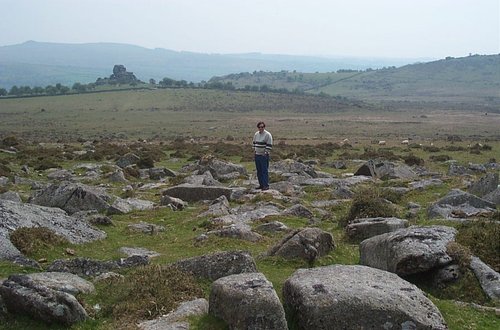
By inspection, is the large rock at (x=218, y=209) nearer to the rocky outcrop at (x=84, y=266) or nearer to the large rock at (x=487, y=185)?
the rocky outcrop at (x=84, y=266)

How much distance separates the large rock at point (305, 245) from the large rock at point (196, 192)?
9.91 meters

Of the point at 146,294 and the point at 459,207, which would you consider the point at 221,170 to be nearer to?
the point at 459,207

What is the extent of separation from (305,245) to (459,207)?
26.4ft

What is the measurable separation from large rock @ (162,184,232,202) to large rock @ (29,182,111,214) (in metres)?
3.84

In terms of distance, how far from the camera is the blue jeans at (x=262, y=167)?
75.5 feet

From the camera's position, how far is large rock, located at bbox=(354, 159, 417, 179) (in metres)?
29.4

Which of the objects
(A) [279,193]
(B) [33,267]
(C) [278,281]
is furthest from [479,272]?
(A) [279,193]

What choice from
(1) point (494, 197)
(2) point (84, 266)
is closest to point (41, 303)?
(2) point (84, 266)

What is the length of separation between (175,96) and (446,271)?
18200 centimetres

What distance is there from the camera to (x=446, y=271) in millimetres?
10812

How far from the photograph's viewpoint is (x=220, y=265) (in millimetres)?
10930

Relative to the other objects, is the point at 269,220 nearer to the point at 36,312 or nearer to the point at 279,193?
the point at 279,193

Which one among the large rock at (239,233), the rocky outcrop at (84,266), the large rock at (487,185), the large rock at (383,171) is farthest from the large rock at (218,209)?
the large rock at (383,171)

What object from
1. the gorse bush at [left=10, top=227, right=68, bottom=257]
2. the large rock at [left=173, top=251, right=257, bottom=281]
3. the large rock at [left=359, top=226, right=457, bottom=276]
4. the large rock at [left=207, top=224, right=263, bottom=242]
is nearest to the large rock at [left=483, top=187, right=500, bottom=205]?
the large rock at [left=359, top=226, right=457, bottom=276]
